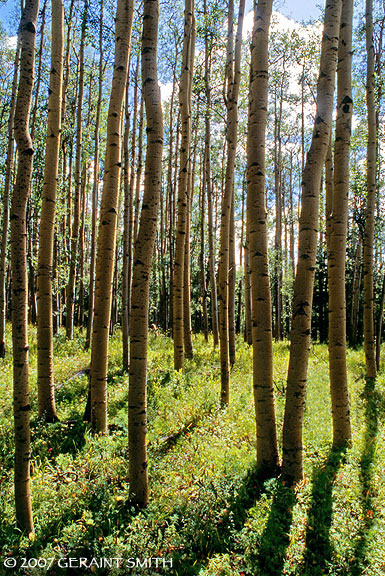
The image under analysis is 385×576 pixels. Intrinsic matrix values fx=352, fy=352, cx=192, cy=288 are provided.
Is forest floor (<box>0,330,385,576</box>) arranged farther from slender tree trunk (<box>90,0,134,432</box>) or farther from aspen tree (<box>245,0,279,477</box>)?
slender tree trunk (<box>90,0,134,432</box>)

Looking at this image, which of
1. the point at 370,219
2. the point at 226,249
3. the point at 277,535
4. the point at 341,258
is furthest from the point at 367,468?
the point at 370,219

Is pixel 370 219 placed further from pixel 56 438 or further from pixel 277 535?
pixel 56 438

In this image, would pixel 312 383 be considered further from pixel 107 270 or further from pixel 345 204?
pixel 107 270

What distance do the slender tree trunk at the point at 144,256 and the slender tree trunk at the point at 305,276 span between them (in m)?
1.73

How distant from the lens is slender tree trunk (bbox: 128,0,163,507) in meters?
3.50

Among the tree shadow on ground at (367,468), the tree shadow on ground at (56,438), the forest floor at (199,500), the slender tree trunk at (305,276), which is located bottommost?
the tree shadow on ground at (367,468)

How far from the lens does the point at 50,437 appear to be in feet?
16.7

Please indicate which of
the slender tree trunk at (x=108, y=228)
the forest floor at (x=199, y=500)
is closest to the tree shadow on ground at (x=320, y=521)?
the forest floor at (x=199, y=500)

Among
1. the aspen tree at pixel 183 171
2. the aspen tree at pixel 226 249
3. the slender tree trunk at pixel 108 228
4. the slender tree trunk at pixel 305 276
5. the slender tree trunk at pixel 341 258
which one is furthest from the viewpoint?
the aspen tree at pixel 183 171

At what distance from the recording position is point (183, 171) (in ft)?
25.1

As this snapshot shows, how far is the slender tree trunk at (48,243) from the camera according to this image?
220 inches

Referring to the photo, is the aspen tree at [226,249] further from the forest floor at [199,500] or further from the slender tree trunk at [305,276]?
the slender tree trunk at [305,276]

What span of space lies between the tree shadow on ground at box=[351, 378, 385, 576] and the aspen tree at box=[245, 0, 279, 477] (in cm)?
103

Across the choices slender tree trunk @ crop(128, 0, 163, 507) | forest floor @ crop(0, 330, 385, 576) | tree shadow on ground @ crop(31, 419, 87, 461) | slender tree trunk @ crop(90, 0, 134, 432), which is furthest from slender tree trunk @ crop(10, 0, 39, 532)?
slender tree trunk @ crop(90, 0, 134, 432)
